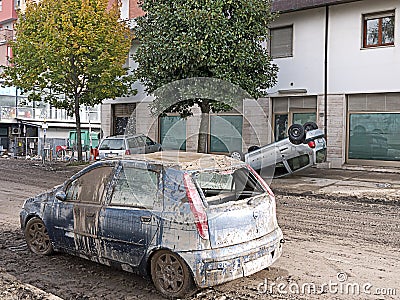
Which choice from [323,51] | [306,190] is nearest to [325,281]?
[306,190]

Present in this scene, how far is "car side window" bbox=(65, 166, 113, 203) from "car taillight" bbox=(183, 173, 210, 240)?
4.00ft

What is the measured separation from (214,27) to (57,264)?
392 inches

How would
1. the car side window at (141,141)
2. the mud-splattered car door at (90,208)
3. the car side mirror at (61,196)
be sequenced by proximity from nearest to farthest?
the mud-splattered car door at (90,208) < the car side mirror at (61,196) < the car side window at (141,141)

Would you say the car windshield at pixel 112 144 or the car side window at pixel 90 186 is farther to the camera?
the car windshield at pixel 112 144

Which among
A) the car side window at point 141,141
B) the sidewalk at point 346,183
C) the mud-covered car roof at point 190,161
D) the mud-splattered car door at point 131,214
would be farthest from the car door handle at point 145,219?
the car side window at point 141,141

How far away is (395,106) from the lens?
17.5m

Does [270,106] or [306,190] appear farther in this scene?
[270,106]

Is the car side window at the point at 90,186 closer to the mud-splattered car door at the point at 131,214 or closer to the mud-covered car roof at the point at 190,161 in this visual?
the mud-splattered car door at the point at 131,214

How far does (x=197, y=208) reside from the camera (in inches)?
202

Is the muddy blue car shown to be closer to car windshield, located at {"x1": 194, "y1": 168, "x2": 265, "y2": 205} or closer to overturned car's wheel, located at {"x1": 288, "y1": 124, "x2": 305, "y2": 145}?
car windshield, located at {"x1": 194, "y1": 168, "x2": 265, "y2": 205}

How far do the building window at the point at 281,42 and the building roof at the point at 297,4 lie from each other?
3.45ft

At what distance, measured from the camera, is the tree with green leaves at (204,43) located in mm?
14523

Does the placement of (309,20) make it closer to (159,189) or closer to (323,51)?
(323,51)

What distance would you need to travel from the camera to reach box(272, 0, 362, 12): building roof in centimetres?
1819
